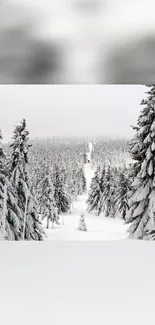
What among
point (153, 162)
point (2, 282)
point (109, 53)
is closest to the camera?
point (2, 282)

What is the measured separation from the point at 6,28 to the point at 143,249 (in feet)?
6.07

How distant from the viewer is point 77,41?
3.28 m

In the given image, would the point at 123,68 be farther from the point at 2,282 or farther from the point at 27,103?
the point at 2,282

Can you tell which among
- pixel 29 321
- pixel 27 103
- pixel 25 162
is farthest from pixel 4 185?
pixel 29 321

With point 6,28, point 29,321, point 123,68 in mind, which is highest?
point 6,28

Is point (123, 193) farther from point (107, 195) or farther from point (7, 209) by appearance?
point (7, 209)

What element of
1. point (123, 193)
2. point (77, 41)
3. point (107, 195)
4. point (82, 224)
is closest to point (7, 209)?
point (82, 224)

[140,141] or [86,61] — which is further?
[140,141]

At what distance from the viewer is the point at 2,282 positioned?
8.91 ft

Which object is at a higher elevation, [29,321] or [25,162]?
[25,162]

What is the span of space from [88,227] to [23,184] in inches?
25.1

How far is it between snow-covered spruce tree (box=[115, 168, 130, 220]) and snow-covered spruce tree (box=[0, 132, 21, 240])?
82 centimetres

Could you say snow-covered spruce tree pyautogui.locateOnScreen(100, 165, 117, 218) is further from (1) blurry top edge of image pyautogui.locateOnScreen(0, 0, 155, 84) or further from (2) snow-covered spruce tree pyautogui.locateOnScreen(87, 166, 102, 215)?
(1) blurry top edge of image pyautogui.locateOnScreen(0, 0, 155, 84)

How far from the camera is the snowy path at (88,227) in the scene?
3727 millimetres
